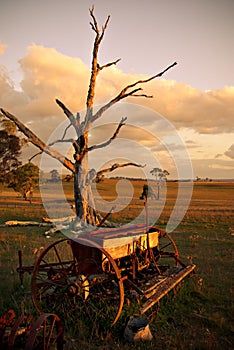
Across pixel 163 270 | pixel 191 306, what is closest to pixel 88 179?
pixel 163 270

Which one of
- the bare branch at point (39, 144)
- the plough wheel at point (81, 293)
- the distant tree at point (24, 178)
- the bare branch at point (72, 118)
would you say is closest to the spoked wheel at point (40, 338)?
the plough wheel at point (81, 293)

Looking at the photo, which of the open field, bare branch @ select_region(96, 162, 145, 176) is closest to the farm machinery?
the open field

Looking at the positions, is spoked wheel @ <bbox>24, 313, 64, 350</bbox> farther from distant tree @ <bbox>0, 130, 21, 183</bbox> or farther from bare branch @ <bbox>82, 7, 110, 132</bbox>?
distant tree @ <bbox>0, 130, 21, 183</bbox>

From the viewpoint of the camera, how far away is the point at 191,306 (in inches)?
295

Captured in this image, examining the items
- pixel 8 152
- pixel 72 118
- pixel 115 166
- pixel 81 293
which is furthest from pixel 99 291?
pixel 8 152

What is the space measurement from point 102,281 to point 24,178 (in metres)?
33.6

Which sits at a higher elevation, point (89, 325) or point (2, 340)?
point (2, 340)

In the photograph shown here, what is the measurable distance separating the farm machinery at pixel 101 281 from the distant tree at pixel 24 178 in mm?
30703

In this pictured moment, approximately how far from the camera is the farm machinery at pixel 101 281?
6.41 meters

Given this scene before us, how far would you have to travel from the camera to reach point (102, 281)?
6770mm

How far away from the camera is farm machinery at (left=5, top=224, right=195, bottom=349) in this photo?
6.41 metres

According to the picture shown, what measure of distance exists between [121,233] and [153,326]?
6.64ft

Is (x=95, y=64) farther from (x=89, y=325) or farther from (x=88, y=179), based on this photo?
(x=89, y=325)

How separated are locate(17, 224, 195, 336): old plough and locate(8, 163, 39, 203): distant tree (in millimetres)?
30709
